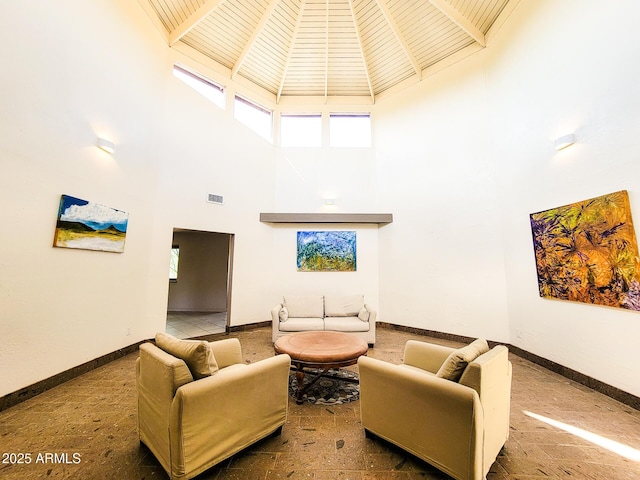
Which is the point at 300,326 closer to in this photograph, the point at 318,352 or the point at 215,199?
the point at 318,352

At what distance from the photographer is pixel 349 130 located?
6.87m

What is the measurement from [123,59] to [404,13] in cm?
518

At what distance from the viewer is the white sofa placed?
15.2 ft

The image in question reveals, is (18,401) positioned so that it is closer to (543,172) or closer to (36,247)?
(36,247)

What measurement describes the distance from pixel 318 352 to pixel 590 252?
11.4 feet

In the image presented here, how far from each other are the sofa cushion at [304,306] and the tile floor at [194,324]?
170cm

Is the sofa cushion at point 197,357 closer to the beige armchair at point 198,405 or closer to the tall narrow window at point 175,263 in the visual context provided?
the beige armchair at point 198,405

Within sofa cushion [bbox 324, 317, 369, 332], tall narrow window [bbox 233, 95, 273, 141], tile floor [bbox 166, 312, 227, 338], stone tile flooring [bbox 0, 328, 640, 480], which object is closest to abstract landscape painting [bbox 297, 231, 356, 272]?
sofa cushion [bbox 324, 317, 369, 332]

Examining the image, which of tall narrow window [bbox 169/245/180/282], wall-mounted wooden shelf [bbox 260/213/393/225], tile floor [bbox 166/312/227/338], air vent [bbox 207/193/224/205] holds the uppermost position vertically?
air vent [bbox 207/193/224/205]

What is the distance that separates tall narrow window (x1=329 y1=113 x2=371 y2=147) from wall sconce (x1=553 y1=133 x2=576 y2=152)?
400 centimetres

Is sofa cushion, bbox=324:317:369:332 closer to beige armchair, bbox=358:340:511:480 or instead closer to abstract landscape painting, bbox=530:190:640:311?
beige armchair, bbox=358:340:511:480

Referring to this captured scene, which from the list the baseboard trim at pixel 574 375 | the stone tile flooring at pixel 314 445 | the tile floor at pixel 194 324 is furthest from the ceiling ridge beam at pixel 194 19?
the baseboard trim at pixel 574 375

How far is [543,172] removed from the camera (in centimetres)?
373

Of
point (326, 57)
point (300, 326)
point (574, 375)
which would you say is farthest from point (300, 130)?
point (574, 375)
